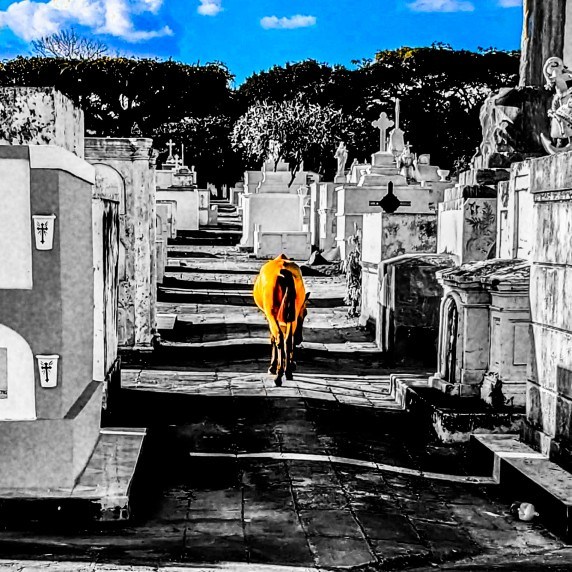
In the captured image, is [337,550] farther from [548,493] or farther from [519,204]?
[519,204]

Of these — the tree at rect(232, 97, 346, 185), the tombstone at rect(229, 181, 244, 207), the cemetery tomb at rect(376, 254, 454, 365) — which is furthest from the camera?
the tombstone at rect(229, 181, 244, 207)

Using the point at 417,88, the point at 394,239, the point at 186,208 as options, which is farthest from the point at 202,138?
the point at 394,239

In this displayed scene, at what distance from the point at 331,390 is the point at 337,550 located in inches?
175

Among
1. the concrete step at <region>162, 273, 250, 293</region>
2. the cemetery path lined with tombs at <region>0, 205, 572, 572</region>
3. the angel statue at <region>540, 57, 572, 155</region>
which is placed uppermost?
the angel statue at <region>540, 57, 572, 155</region>

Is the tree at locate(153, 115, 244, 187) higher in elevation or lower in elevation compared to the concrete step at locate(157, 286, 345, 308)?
higher

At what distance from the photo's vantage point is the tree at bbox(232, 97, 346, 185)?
145 ft

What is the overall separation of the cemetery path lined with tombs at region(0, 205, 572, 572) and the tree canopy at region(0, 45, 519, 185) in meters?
41.0

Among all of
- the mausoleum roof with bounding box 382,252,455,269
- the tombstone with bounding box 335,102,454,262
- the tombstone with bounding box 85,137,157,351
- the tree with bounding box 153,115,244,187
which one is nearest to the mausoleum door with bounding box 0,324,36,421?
the tombstone with bounding box 85,137,157,351

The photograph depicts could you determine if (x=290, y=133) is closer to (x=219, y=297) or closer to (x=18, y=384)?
(x=219, y=297)

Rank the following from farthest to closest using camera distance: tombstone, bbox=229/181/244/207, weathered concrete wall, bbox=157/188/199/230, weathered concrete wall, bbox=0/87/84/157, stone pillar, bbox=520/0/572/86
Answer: tombstone, bbox=229/181/244/207, weathered concrete wall, bbox=157/188/199/230, stone pillar, bbox=520/0/572/86, weathered concrete wall, bbox=0/87/84/157

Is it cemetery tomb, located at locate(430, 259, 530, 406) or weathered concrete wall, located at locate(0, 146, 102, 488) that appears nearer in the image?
weathered concrete wall, located at locate(0, 146, 102, 488)

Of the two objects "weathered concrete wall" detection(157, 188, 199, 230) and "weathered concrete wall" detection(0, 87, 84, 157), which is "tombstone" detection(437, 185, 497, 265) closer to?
"weathered concrete wall" detection(0, 87, 84, 157)

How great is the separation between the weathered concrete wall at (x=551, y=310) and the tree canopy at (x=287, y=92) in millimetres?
43212

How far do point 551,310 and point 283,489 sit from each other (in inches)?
86.4
